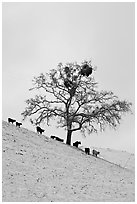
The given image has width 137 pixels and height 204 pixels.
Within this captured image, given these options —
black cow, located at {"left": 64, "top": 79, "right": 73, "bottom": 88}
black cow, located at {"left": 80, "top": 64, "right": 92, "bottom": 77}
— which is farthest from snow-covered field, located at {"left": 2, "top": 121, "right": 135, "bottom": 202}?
black cow, located at {"left": 80, "top": 64, "right": 92, "bottom": 77}

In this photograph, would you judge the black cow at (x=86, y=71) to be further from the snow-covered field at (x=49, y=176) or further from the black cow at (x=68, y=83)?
the snow-covered field at (x=49, y=176)

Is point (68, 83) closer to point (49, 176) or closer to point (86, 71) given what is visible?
point (86, 71)

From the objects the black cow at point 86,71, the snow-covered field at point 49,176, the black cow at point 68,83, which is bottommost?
the snow-covered field at point 49,176

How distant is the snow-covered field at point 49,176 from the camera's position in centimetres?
1853

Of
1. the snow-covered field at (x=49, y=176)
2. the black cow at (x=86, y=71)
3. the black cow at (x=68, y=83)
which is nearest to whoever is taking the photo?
the snow-covered field at (x=49, y=176)

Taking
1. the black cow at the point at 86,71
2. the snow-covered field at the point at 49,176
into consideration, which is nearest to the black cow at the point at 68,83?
the black cow at the point at 86,71

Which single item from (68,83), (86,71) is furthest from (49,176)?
(86,71)

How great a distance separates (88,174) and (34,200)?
8.27 metres

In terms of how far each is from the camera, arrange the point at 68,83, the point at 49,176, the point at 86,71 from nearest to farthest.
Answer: the point at 49,176 → the point at 68,83 → the point at 86,71

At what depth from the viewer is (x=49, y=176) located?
72.7 feet

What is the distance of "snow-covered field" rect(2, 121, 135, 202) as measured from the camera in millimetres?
18530

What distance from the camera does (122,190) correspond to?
2211 cm

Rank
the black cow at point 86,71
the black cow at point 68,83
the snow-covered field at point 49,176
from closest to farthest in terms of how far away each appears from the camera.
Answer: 1. the snow-covered field at point 49,176
2. the black cow at point 68,83
3. the black cow at point 86,71

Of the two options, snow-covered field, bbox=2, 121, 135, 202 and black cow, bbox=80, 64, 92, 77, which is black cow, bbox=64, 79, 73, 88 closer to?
black cow, bbox=80, 64, 92, 77
